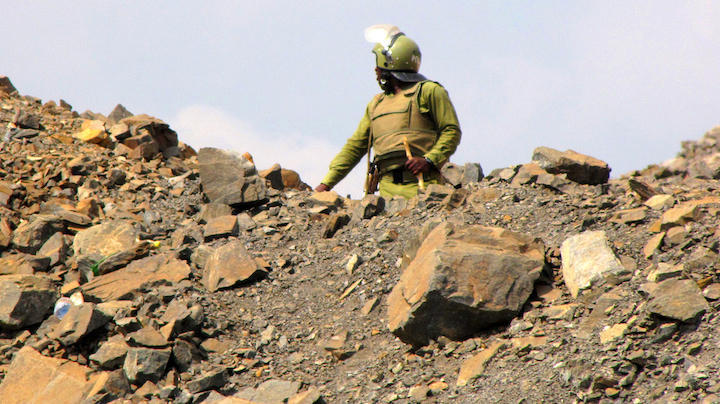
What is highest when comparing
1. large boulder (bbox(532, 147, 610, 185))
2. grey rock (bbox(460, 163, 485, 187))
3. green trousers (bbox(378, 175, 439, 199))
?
grey rock (bbox(460, 163, 485, 187))

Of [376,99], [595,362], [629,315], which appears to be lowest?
[595,362]

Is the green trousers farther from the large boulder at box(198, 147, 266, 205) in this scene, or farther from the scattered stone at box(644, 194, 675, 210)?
the scattered stone at box(644, 194, 675, 210)

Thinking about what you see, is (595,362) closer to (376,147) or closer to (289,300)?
(289,300)

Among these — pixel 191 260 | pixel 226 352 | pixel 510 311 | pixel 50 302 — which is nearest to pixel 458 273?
pixel 510 311

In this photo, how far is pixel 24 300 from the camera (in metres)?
6.07

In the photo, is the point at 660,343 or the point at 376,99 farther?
the point at 376,99

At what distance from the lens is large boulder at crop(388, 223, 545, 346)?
4.78 meters

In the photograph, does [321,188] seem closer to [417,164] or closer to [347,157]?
[347,157]

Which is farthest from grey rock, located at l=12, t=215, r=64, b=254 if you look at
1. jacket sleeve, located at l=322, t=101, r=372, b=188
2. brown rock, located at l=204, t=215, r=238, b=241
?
jacket sleeve, located at l=322, t=101, r=372, b=188

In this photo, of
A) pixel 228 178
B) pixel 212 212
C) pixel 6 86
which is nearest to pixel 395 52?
pixel 228 178

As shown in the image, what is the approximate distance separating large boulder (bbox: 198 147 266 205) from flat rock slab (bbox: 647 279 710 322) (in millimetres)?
4848

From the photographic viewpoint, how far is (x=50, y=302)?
621 cm

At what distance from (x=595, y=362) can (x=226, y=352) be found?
2.81 meters

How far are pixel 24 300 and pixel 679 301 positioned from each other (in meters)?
5.10
